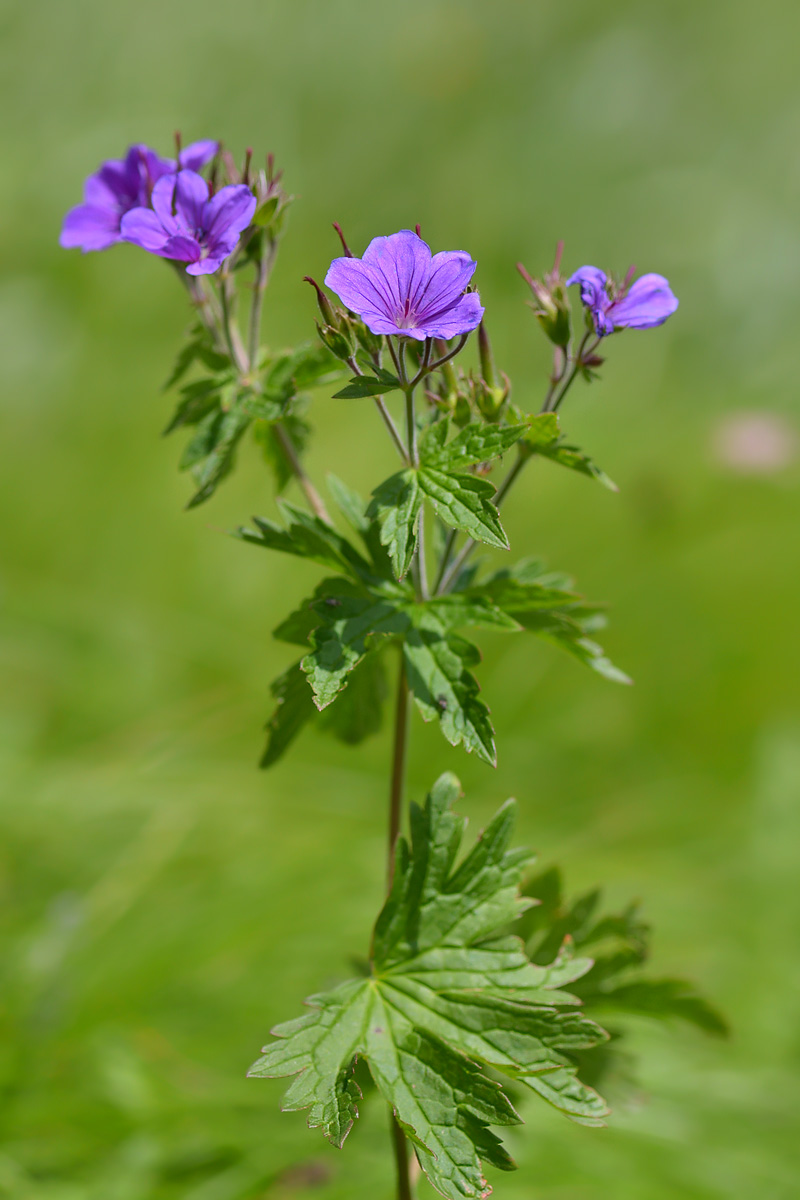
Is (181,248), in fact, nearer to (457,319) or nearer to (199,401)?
(199,401)

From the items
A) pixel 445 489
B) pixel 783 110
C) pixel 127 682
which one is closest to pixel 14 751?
pixel 127 682

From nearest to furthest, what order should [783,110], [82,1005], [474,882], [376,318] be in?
[376,318] < [474,882] < [82,1005] < [783,110]

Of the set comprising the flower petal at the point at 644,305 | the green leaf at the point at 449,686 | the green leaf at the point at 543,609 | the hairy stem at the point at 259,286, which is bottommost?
the green leaf at the point at 449,686

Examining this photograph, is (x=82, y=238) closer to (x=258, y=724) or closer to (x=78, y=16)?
(x=258, y=724)

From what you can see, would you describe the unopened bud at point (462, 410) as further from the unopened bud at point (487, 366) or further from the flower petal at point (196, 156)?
the flower petal at point (196, 156)

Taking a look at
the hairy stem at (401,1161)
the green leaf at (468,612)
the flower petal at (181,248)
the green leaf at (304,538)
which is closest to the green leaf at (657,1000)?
the hairy stem at (401,1161)

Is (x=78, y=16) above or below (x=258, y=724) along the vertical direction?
above

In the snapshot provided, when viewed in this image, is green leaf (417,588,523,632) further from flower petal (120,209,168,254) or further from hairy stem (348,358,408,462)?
flower petal (120,209,168,254)
